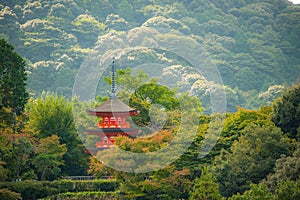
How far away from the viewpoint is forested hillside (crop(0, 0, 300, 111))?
79.6 m

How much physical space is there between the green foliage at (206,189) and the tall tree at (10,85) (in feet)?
31.8

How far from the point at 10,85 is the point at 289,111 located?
12080 mm

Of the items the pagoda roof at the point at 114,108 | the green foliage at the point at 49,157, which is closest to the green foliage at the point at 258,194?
the green foliage at the point at 49,157

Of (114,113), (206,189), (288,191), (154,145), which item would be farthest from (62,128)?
(288,191)

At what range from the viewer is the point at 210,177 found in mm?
27266

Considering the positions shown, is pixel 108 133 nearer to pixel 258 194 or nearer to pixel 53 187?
pixel 53 187

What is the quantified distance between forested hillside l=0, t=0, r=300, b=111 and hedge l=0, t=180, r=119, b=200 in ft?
128

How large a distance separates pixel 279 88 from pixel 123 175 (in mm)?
48493

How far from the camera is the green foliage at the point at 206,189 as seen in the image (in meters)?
27.0

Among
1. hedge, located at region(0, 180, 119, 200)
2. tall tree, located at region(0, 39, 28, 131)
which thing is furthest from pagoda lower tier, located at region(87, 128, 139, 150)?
tall tree, located at region(0, 39, 28, 131)

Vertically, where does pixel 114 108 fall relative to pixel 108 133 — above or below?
above

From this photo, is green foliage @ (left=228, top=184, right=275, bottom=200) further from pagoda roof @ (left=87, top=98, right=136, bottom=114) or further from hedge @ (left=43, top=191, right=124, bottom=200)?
pagoda roof @ (left=87, top=98, right=136, bottom=114)

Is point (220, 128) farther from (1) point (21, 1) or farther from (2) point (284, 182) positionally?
(1) point (21, 1)

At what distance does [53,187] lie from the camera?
30.3 m
